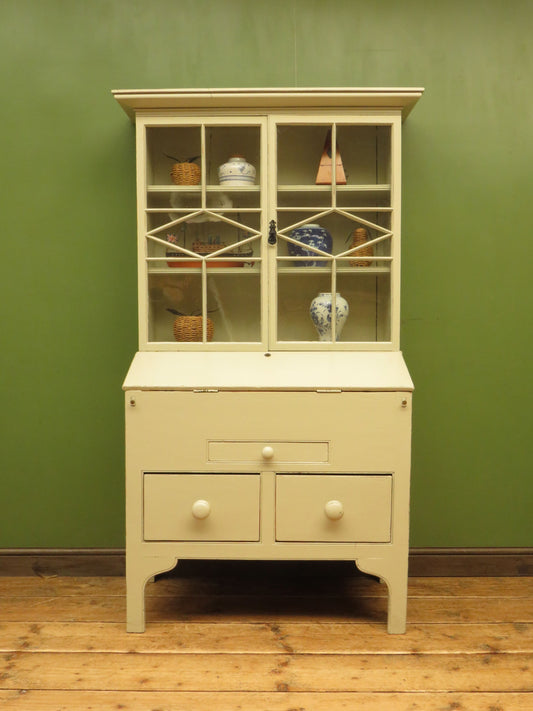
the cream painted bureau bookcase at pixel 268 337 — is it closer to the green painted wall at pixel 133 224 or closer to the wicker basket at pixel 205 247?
the wicker basket at pixel 205 247

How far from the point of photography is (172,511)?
1.92 m

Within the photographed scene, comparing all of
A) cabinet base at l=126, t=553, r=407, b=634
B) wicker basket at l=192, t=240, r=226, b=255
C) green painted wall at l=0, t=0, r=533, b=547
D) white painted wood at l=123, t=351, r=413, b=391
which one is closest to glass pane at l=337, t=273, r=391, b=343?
white painted wood at l=123, t=351, r=413, b=391

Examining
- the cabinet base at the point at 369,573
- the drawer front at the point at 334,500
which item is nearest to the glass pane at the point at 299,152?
the drawer front at the point at 334,500

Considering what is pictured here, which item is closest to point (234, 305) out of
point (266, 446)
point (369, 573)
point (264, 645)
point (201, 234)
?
point (201, 234)

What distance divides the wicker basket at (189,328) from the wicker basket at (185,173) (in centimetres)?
50

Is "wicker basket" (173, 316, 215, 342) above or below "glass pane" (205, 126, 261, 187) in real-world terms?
below

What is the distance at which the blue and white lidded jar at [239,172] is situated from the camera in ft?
6.91

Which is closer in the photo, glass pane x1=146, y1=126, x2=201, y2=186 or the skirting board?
glass pane x1=146, y1=126, x2=201, y2=186

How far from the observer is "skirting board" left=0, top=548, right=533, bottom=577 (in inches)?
94.0

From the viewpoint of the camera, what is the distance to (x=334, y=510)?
1.88 meters

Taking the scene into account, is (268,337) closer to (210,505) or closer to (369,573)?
(210,505)

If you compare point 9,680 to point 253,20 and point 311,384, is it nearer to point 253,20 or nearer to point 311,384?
point 311,384

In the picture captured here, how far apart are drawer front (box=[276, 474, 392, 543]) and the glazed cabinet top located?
1.52ft

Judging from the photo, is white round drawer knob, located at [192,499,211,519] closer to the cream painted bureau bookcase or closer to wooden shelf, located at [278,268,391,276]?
the cream painted bureau bookcase
